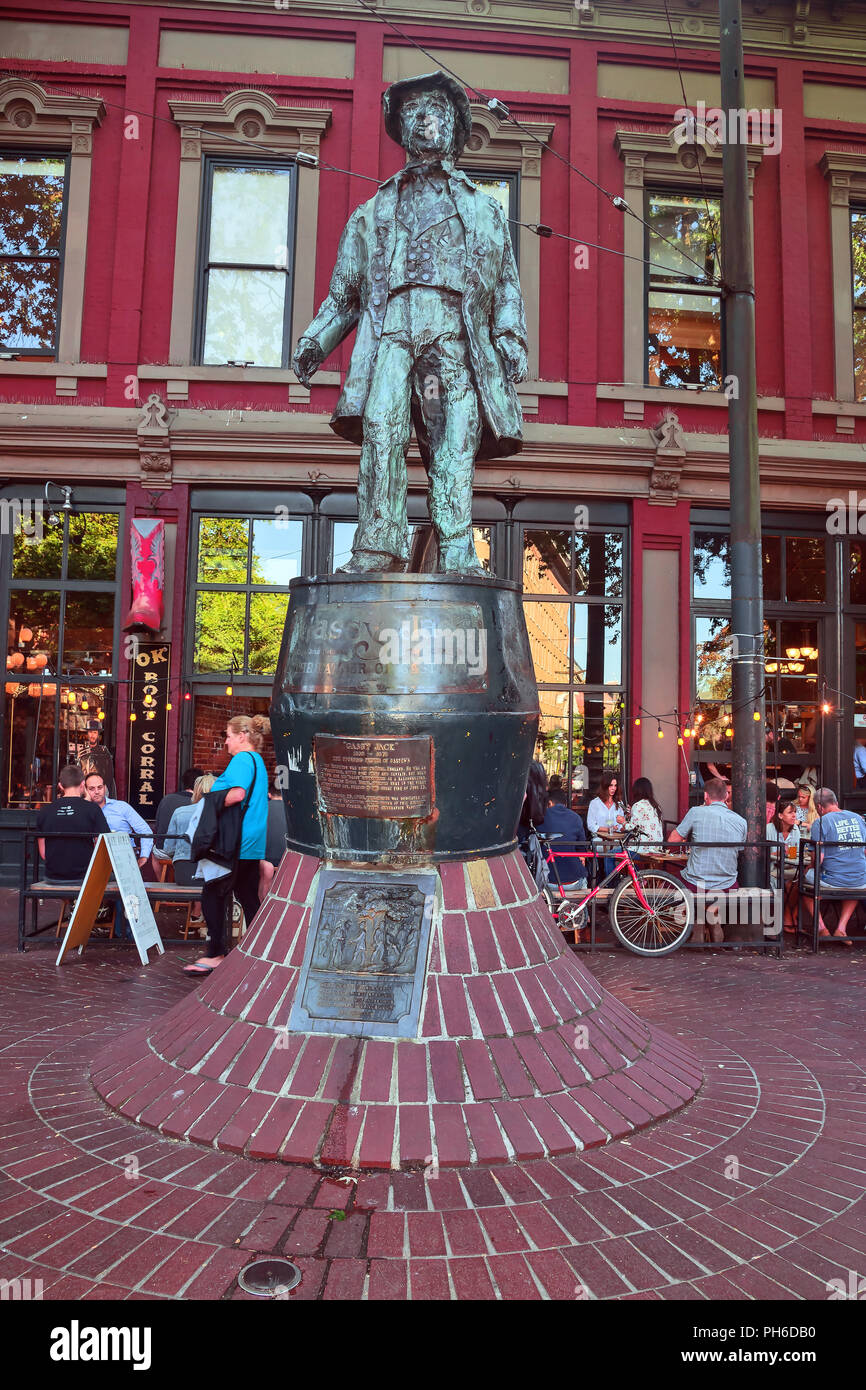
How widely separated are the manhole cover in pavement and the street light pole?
Answer: 673 centimetres

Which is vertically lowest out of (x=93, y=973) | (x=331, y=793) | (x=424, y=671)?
(x=93, y=973)

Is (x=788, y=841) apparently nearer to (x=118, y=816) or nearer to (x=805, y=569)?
(x=805, y=569)

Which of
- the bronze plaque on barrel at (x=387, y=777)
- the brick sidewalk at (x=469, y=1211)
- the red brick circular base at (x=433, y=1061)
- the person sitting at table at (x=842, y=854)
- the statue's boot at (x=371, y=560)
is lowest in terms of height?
the brick sidewalk at (x=469, y=1211)

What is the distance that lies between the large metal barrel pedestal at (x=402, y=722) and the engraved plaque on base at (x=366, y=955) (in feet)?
0.50

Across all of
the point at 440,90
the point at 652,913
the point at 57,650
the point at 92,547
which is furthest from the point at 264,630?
the point at 440,90

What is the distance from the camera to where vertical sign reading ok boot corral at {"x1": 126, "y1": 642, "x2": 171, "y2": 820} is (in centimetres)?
1120

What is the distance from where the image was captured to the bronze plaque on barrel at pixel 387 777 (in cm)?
385

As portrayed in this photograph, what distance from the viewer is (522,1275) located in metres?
2.53

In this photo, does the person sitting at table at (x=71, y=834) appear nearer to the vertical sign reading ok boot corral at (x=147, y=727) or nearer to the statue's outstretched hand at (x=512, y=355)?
the vertical sign reading ok boot corral at (x=147, y=727)

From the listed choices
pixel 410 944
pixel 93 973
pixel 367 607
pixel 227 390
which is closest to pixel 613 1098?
pixel 410 944

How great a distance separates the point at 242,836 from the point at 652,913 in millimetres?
3673

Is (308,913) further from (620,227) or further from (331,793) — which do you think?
(620,227)

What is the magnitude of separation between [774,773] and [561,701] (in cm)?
322

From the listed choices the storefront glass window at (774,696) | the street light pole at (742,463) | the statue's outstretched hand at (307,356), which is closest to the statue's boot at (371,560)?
the statue's outstretched hand at (307,356)
